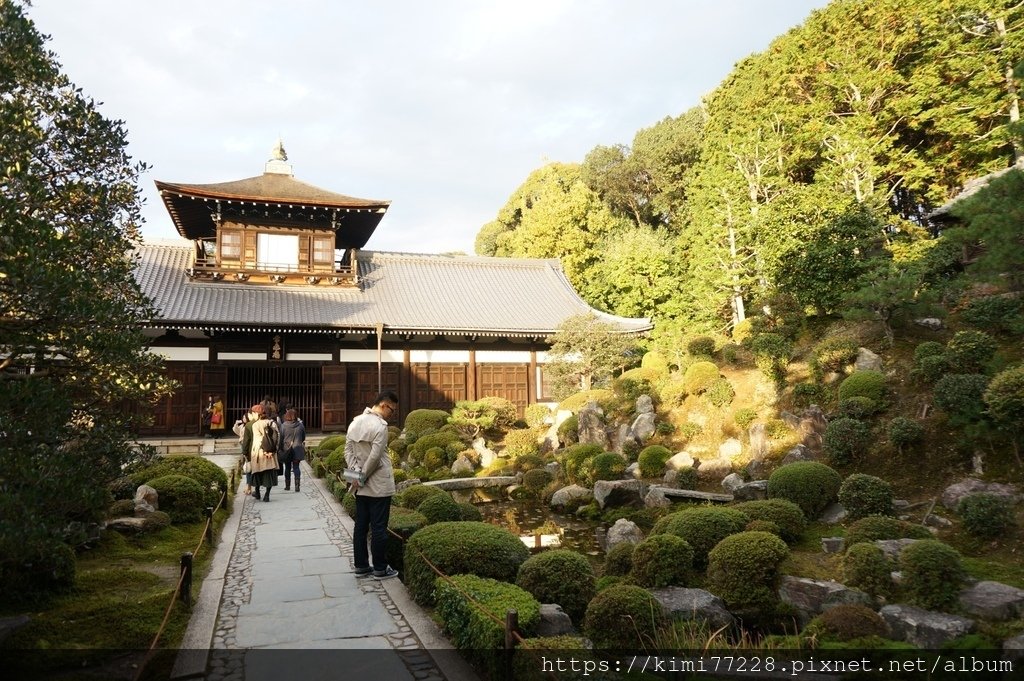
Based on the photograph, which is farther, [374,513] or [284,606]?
[374,513]

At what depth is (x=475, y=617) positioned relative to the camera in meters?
4.63

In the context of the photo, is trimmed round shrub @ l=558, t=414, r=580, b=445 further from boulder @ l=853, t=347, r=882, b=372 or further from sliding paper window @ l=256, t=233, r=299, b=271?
sliding paper window @ l=256, t=233, r=299, b=271

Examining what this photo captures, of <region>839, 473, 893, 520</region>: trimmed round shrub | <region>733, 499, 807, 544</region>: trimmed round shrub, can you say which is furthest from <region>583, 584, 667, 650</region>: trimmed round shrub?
<region>839, 473, 893, 520</region>: trimmed round shrub

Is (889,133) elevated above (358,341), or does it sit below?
above

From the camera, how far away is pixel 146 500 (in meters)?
9.42

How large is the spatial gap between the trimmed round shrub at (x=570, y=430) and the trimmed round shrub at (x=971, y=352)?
8.87 meters

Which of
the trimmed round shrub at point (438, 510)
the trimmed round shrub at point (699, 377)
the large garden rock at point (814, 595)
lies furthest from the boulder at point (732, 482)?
the trimmed round shrub at point (438, 510)

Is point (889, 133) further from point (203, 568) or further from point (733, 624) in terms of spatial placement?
point (203, 568)

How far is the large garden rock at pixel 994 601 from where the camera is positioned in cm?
Result: 559

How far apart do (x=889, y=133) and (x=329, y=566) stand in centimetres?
2517

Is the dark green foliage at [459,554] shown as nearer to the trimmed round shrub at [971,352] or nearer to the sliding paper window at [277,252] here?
the trimmed round shrub at [971,352]

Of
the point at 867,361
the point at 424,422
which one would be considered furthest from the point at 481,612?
the point at 424,422

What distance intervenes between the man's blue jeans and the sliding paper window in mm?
19050

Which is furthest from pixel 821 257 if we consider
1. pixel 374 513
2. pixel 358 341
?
pixel 358 341
